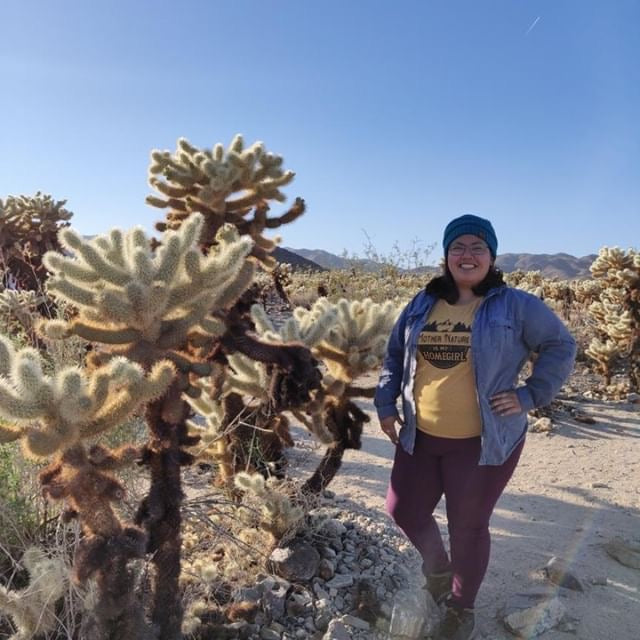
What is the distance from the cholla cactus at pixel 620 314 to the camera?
29.7ft

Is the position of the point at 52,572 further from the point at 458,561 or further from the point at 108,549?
the point at 458,561

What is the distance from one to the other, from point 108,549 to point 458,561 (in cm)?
170

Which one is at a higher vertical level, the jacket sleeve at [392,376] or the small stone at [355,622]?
the jacket sleeve at [392,376]

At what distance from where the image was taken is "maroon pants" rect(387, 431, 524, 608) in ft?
8.87

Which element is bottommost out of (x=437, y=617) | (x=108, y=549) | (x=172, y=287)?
(x=437, y=617)

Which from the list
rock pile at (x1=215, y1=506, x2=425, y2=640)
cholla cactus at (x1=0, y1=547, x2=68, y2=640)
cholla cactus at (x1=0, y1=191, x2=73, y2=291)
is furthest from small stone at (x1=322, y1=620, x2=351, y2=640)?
cholla cactus at (x1=0, y1=191, x2=73, y2=291)

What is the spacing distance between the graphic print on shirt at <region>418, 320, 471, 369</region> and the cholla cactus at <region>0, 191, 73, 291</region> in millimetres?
6384

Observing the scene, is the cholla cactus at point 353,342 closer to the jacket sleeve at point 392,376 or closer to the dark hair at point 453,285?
the jacket sleeve at point 392,376

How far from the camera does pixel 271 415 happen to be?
11.8 feet

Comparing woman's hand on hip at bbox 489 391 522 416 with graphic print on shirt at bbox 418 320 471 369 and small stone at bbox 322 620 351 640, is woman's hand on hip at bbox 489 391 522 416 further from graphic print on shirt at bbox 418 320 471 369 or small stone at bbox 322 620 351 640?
small stone at bbox 322 620 351 640

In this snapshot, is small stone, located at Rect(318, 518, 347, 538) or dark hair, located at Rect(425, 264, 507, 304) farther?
small stone, located at Rect(318, 518, 347, 538)

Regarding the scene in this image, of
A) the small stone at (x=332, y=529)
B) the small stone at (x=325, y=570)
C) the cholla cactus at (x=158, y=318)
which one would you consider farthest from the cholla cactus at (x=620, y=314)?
the cholla cactus at (x=158, y=318)

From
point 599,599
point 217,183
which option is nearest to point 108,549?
point 217,183

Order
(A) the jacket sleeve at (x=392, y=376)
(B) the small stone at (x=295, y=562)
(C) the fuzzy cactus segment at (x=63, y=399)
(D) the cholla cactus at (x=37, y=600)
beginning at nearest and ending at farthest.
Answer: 1. (C) the fuzzy cactus segment at (x=63, y=399)
2. (D) the cholla cactus at (x=37, y=600)
3. (B) the small stone at (x=295, y=562)
4. (A) the jacket sleeve at (x=392, y=376)
